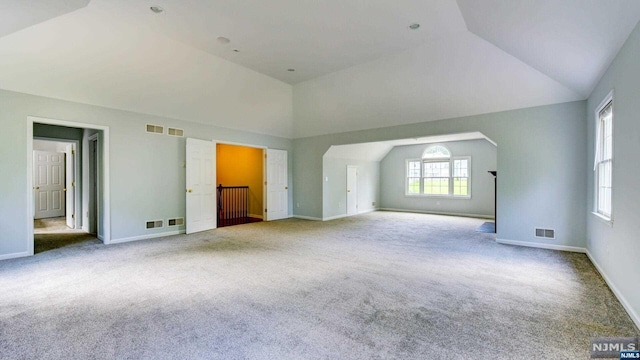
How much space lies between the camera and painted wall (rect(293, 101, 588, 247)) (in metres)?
4.74

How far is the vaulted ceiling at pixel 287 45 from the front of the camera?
304 cm

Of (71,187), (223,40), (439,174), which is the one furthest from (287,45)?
(439,174)

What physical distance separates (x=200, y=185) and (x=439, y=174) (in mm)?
7897

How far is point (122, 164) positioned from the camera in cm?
547

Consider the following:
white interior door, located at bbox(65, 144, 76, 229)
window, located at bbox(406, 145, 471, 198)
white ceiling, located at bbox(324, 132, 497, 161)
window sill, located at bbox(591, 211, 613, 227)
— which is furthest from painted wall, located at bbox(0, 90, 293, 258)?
window sill, located at bbox(591, 211, 613, 227)

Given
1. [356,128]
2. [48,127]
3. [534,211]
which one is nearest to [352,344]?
[534,211]

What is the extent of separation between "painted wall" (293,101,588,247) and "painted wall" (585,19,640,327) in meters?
1.40

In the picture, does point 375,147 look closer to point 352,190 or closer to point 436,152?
point 352,190

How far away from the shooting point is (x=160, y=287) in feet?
10.6

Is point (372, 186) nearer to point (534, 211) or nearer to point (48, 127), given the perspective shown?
point (534, 211)

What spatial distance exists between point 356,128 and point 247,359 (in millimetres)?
6393

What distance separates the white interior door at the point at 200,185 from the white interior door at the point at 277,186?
1.79 m

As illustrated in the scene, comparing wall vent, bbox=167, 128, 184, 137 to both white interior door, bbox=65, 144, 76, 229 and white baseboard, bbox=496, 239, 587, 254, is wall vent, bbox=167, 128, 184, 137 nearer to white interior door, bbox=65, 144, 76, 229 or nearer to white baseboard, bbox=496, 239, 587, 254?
white interior door, bbox=65, 144, 76, 229

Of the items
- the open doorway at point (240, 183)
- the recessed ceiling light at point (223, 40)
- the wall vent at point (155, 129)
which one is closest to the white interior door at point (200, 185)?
the wall vent at point (155, 129)
